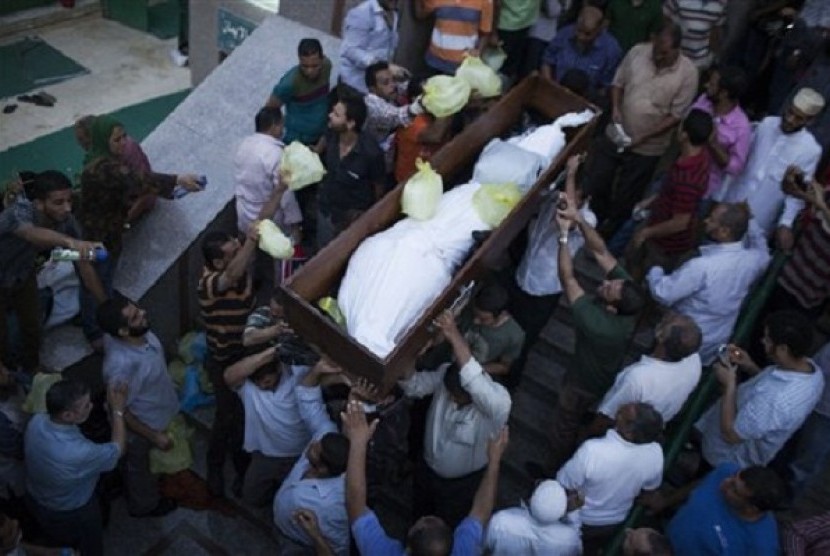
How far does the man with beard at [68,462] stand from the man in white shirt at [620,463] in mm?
2330

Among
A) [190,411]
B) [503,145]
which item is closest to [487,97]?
[503,145]

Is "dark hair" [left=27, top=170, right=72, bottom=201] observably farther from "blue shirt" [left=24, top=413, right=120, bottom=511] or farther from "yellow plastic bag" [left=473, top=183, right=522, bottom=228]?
"yellow plastic bag" [left=473, top=183, right=522, bottom=228]

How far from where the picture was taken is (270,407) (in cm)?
445

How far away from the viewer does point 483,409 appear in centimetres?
395

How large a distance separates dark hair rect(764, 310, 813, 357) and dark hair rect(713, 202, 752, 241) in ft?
2.07

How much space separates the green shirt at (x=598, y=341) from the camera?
14.0 ft

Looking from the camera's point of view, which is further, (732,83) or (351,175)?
(732,83)

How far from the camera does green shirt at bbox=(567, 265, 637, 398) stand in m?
4.27

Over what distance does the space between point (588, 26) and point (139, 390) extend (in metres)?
3.97

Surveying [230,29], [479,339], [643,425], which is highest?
[643,425]

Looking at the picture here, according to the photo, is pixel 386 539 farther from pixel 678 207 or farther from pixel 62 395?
pixel 678 207

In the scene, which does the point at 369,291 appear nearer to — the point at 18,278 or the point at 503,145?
the point at 503,145

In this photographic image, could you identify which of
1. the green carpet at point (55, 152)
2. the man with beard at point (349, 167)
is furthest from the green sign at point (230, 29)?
the man with beard at point (349, 167)

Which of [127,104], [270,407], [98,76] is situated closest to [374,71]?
[270,407]
